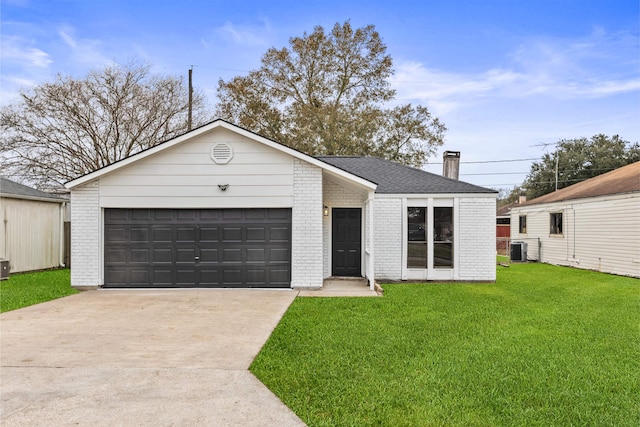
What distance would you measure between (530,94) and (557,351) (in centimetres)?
1447

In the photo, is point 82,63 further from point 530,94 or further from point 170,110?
point 530,94

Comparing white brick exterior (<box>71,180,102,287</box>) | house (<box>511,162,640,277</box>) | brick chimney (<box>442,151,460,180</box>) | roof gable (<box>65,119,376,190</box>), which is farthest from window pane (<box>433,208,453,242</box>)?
white brick exterior (<box>71,180,102,287</box>)

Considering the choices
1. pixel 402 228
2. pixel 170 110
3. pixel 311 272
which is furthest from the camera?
pixel 170 110

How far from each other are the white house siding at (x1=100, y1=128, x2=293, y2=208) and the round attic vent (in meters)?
0.08

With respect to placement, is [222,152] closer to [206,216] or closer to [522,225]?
[206,216]

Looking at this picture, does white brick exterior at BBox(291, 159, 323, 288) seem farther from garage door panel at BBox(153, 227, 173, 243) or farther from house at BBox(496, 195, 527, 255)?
house at BBox(496, 195, 527, 255)

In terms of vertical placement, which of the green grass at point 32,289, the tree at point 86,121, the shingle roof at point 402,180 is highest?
the tree at point 86,121

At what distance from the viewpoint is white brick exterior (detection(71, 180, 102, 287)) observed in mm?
10133

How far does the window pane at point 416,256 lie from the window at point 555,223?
361 inches

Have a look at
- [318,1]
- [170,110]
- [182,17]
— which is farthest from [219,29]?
[170,110]

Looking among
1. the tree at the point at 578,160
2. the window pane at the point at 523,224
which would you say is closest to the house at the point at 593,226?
the window pane at the point at 523,224

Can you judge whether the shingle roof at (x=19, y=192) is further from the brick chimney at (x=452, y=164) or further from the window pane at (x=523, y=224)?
the window pane at (x=523, y=224)

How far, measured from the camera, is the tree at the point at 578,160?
1384 inches

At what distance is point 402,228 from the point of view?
37.9ft
